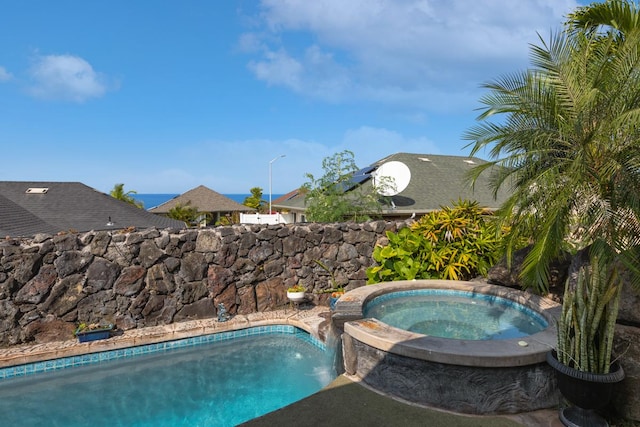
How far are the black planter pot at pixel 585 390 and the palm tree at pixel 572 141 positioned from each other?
47 centimetres

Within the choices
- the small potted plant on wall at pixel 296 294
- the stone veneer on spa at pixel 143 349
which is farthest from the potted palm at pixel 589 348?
the small potted plant on wall at pixel 296 294

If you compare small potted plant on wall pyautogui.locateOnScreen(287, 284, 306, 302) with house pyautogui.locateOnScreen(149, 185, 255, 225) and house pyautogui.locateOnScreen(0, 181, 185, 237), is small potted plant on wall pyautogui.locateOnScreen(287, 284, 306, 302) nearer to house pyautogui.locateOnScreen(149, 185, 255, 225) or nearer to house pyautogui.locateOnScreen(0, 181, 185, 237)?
house pyautogui.locateOnScreen(0, 181, 185, 237)

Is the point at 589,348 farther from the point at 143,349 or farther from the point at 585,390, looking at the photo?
the point at 143,349

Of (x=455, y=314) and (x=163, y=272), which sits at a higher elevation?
(x=163, y=272)

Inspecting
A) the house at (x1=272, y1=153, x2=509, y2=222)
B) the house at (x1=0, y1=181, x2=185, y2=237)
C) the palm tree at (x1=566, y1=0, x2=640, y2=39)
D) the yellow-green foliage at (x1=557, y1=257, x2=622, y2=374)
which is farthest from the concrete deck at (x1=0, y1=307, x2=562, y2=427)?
the house at (x1=0, y1=181, x2=185, y2=237)

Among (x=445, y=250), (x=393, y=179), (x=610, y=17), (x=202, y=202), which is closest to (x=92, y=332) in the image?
(x=445, y=250)

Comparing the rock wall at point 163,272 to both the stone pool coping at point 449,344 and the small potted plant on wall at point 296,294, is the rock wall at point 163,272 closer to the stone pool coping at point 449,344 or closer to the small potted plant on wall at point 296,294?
the small potted plant on wall at point 296,294

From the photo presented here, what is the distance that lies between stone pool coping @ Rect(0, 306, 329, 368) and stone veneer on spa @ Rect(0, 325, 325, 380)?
65 mm

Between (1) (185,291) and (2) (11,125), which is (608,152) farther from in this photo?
(2) (11,125)

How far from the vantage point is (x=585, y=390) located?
11.3 ft

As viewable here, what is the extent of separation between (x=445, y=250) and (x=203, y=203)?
25518mm

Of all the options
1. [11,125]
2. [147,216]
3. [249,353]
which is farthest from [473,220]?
[11,125]

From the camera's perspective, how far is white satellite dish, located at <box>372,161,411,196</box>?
13617mm

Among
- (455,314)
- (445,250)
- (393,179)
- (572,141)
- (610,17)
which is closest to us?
(572,141)
